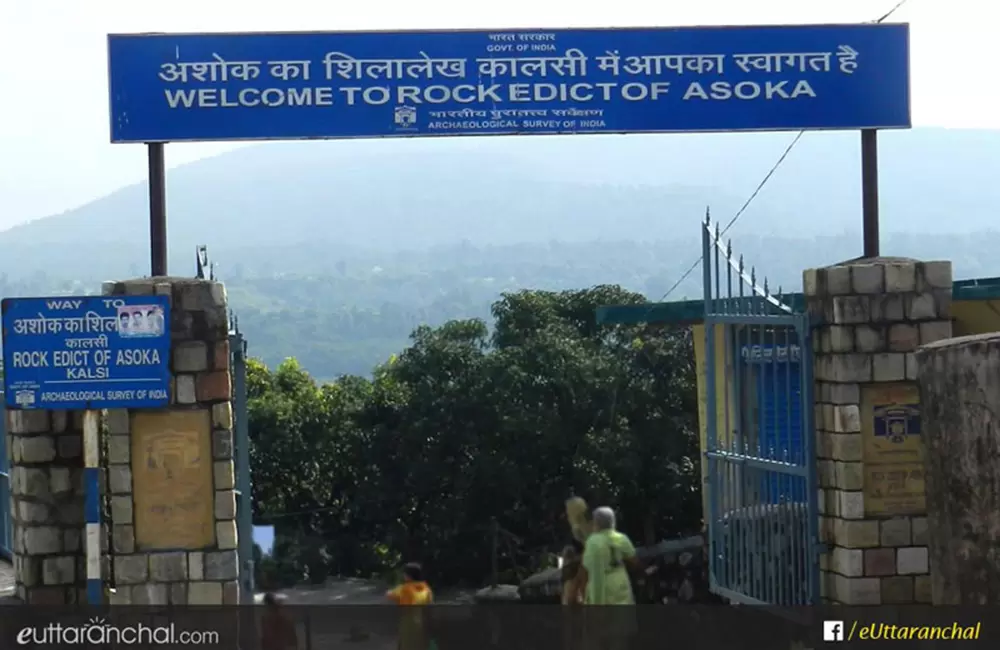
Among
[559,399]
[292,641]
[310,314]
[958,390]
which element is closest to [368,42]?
[292,641]

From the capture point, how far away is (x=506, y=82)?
335 inches

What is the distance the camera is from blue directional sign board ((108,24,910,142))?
8320 mm

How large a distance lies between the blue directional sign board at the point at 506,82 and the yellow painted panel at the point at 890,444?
1743 millimetres

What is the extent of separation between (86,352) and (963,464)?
4.79 m

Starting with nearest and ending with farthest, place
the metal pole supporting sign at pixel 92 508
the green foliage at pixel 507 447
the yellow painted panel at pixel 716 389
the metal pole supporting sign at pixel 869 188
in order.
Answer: the metal pole supporting sign at pixel 92 508 < the metal pole supporting sign at pixel 869 188 < the yellow painted panel at pixel 716 389 < the green foliage at pixel 507 447

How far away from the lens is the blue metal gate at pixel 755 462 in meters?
8.52

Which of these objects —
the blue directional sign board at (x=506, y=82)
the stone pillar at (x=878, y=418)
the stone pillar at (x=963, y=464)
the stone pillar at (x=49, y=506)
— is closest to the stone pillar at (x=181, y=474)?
the stone pillar at (x=49, y=506)

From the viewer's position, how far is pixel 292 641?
804cm

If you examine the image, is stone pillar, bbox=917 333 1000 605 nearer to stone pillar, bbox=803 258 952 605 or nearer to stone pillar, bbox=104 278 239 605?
stone pillar, bbox=803 258 952 605

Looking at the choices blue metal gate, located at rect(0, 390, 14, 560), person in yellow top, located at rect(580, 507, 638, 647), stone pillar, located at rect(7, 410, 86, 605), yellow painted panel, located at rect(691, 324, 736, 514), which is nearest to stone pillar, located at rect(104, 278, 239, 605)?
stone pillar, located at rect(7, 410, 86, 605)

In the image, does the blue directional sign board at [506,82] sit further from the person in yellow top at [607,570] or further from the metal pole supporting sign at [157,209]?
the person in yellow top at [607,570]

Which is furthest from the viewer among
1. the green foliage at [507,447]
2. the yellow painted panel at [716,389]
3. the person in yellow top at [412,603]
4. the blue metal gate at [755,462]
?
the green foliage at [507,447]

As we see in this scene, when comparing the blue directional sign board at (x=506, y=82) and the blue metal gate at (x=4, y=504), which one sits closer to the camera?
the blue directional sign board at (x=506, y=82)

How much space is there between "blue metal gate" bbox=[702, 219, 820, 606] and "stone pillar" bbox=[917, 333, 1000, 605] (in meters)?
1.82
